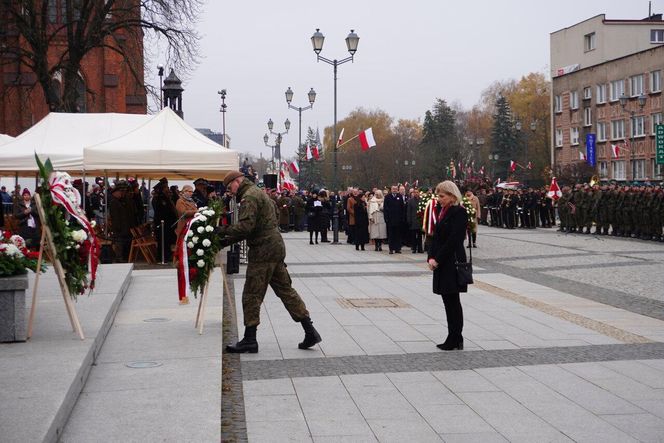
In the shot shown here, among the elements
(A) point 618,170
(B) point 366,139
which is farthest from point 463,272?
(A) point 618,170

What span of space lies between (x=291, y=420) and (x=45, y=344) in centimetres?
319

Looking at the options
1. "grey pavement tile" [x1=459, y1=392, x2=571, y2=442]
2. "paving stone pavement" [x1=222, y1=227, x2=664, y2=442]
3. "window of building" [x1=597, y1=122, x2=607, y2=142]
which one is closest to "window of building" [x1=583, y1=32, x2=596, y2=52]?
"window of building" [x1=597, y1=122, x2=607, y2=142]

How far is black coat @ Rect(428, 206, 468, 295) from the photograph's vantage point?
9625 mm

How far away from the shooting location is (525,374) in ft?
27.6

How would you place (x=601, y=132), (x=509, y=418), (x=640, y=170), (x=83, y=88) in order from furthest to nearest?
(x=601, y=132), (x=640, y=170), (x=83, y=88), (x=509, y=418)

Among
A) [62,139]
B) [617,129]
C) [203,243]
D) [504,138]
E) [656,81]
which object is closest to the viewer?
[203,243]

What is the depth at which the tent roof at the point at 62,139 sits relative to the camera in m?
18.5

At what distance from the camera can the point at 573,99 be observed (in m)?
74.1

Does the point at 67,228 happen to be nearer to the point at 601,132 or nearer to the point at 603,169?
the point at 603,169

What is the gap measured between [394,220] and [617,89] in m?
46.1

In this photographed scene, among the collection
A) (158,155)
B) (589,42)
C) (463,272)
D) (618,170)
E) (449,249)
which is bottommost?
(463,272)

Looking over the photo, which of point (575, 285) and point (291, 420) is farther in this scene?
point (575, 285)

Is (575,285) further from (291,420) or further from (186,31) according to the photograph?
(186,31)

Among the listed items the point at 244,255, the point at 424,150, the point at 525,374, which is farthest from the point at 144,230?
the point at 424,150
